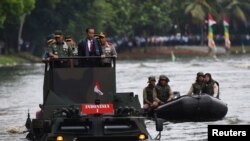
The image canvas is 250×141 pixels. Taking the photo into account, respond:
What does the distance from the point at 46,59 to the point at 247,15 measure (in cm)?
11867

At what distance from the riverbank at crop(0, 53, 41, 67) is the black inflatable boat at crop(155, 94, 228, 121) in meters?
62.0

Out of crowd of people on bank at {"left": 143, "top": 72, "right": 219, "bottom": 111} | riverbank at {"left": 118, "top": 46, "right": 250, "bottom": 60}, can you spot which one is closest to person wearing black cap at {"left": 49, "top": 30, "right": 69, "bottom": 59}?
crowd of people on bank at {"left": 143, "top": 72, "right": 219, "bottom": 111}

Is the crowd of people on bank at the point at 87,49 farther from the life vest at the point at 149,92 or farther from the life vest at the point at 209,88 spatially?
the life vest at the point at 209,88

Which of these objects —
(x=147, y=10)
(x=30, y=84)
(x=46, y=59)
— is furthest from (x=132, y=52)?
(x=46, y=59)

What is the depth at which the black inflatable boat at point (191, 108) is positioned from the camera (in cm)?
3070

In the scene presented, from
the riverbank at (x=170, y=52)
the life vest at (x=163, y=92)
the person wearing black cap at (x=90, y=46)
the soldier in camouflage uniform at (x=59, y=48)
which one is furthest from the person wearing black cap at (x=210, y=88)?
the riverbank at (x=170, y=52)

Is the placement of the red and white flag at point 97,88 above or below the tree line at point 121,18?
above

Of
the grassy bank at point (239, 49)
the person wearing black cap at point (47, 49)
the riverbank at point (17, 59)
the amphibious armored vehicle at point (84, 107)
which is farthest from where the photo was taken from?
the grassy bank at point (239, 49)

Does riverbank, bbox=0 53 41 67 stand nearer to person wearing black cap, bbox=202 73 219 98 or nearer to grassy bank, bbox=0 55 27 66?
grassy bank, bbox=0 55 27 66

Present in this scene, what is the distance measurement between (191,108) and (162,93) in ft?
3.36

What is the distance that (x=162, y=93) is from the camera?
3075 centimetres

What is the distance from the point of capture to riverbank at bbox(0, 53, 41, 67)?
95250mm

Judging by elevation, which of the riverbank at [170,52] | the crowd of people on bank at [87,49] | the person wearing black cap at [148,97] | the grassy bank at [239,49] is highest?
the crowd of people on bank at [87,49]

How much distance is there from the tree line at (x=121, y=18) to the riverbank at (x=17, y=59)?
5.83ft
